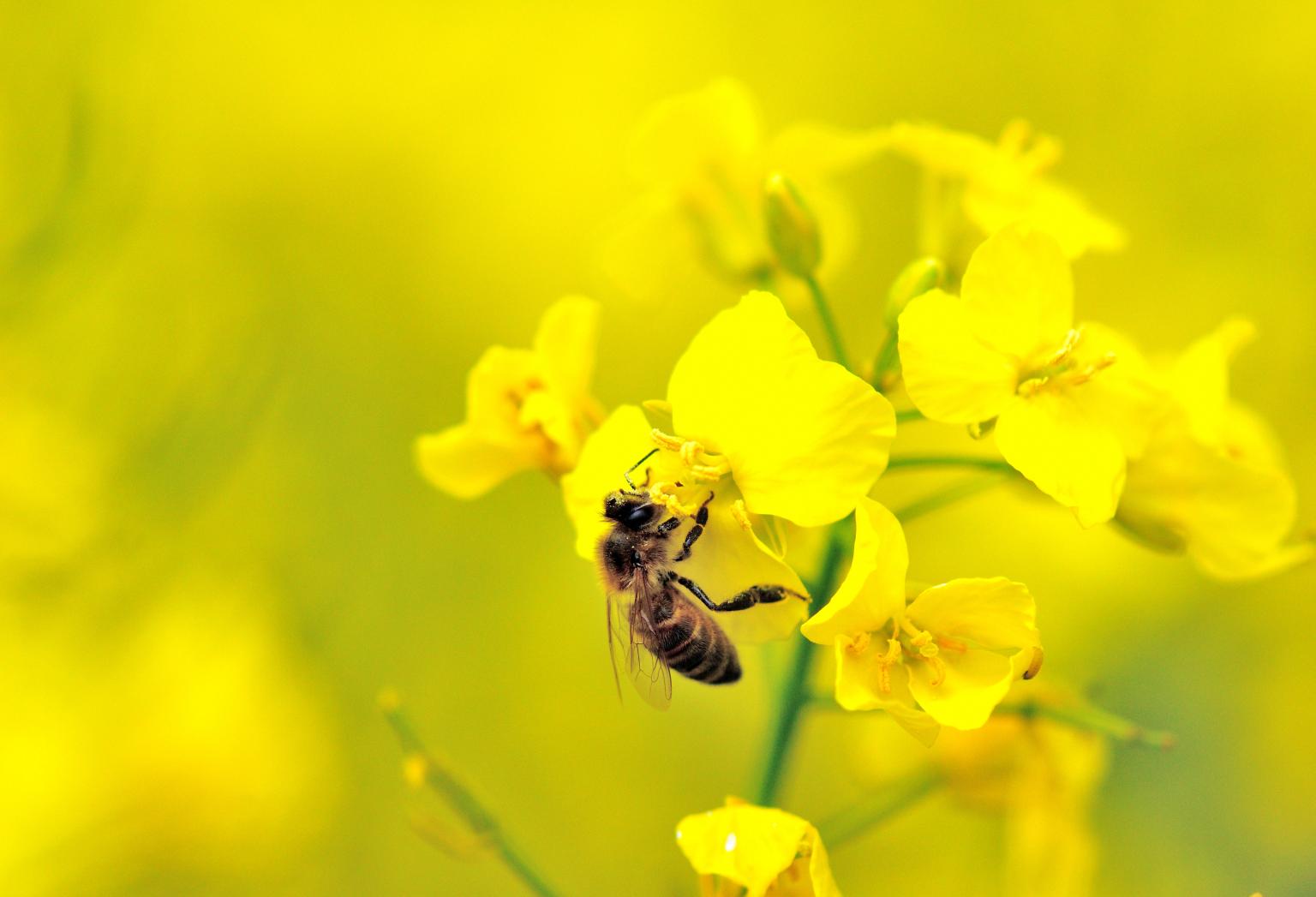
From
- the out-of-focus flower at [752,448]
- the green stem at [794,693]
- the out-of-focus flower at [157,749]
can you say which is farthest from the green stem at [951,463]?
the out-of-focus flower at [157,749]

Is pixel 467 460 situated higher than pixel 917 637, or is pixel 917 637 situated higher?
pixel 467 460

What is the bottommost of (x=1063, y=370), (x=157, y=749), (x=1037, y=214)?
(x=157, y=749)

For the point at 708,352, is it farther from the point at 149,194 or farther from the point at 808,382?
the point at 149,194

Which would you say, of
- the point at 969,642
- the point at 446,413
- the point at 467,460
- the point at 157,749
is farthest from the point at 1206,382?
the point at 446,413

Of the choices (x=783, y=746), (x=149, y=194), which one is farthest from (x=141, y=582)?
(x=783, y=746)

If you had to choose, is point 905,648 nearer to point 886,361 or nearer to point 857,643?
point 857,643

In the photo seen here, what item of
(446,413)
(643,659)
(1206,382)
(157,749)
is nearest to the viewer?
(1206,382)
